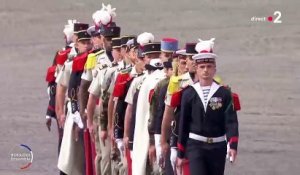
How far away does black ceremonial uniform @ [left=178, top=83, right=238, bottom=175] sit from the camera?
1527cm

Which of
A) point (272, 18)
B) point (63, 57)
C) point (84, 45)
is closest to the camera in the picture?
point (84, 45)

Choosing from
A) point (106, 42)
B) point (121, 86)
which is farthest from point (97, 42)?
point (121, 86)

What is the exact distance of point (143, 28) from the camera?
91.1ft

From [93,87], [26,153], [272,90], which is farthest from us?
[272,90]

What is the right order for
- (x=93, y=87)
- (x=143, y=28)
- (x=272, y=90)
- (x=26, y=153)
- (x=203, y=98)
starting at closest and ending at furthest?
(x=203, y=98) < (x=93, y=87) < (x=26, y=153) < (x=272, y=90) < (x=143, y=28)

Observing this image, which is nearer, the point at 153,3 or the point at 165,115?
the point at 165,115

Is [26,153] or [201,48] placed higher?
[201,48]

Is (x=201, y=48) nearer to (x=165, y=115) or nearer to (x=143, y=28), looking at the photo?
(x=165, y=115)

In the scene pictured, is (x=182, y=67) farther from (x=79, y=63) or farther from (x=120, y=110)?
(x=79, y=63)

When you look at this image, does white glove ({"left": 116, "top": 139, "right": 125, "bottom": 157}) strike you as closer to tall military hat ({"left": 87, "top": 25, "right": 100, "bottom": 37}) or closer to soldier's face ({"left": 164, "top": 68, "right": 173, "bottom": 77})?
soldier's face ({"left": 164, "top": 68, "right": 173, "bottom": 77})

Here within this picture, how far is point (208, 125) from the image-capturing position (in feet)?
50.2

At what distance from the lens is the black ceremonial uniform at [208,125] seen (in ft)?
50.1

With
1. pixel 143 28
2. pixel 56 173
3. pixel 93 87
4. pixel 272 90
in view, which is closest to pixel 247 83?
pixel 272 90

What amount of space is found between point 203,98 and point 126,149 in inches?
85.0
